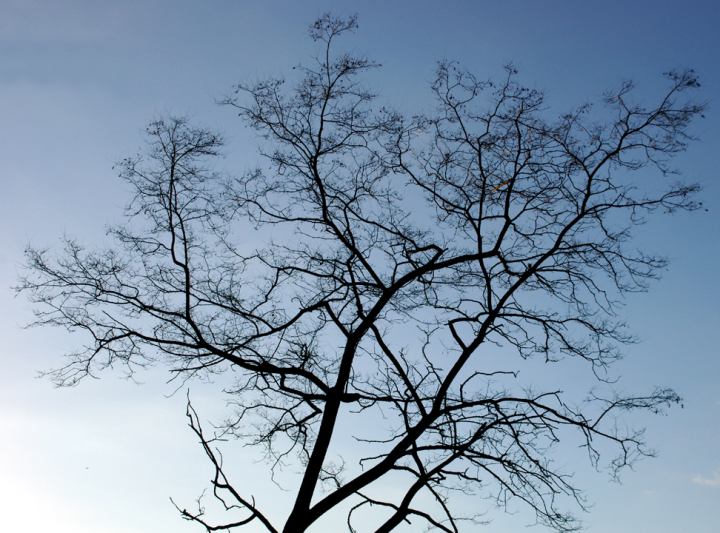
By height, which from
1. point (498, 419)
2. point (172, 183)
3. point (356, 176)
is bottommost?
point (498, 419)

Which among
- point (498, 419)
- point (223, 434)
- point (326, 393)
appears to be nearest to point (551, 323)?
point (498, 419)

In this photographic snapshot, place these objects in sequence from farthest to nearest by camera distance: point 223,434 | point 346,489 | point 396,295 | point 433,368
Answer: point 396,295 → point 433,368 → point 223,434 → point 346,489

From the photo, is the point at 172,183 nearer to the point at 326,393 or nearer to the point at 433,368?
the point at 326,393

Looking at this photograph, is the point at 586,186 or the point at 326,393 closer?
the point at 326,393

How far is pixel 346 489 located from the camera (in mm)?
6551

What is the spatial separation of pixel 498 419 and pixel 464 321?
5.30 ft

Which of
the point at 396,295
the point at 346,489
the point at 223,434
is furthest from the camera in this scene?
the point at 396,295

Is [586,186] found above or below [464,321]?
above

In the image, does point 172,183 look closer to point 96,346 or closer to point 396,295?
point 96,346

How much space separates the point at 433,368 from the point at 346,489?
85.6 inches

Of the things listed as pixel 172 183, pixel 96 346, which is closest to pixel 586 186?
pixel 172 183

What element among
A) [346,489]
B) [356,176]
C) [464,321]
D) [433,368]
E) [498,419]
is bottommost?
[346,489]

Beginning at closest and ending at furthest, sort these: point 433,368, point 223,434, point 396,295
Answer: point 223,434 → point 433,368 → point 396,295

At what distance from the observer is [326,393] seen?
7.27 meters
